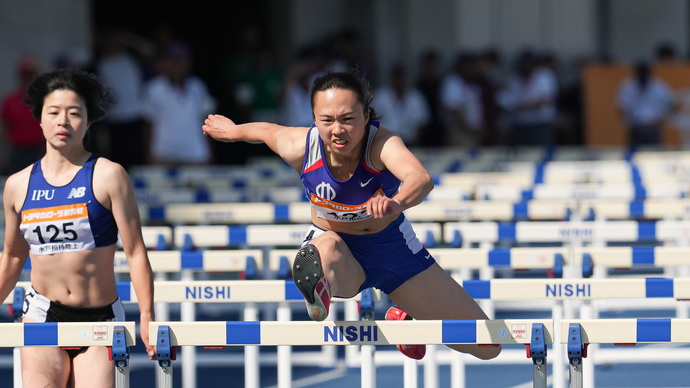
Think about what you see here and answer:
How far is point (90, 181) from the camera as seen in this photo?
4.31m

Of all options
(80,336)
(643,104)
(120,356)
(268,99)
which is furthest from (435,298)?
(643,104)

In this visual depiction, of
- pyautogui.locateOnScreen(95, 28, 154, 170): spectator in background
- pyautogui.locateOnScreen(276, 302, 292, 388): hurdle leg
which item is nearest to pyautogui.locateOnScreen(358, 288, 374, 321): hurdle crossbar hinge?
pyautogui.locateOnScreen(276, 302, 292, 388): hurdle leg

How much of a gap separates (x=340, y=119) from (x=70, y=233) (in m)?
1.14

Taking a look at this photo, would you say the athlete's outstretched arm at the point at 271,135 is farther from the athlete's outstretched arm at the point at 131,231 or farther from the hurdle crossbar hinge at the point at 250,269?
the hurdle crossbar hinge at the point at 250,269

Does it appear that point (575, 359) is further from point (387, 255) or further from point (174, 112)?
point (174, 112)

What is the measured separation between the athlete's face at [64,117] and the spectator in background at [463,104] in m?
11.7

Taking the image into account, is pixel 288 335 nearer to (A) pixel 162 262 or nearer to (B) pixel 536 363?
(B) pixel 536 363

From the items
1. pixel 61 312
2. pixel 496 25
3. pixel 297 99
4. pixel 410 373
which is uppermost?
pixel 496 25

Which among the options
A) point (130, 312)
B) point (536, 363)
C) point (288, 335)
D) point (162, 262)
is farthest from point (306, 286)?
point (130, 312)

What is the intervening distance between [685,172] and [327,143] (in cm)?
745

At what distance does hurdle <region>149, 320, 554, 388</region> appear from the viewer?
13.3 ft

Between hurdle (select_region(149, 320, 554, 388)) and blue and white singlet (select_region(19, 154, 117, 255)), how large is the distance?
1.56 feet

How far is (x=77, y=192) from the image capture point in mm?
4293

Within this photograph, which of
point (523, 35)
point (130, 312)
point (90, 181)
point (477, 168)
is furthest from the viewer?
point (523, 35)
